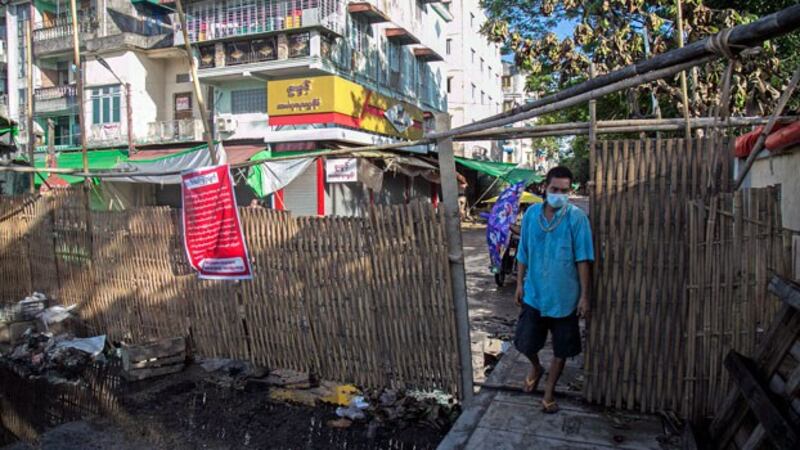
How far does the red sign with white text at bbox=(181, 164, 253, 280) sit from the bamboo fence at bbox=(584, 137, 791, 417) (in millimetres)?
3248

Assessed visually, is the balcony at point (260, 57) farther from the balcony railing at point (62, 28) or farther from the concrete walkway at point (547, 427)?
the concrete walkway at point (547, 427)

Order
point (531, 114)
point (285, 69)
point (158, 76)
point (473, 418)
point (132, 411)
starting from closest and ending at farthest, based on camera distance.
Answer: point (531, 114) → point (473, 418) → point (132, 411) → point (285, 69) → point (158, 76)

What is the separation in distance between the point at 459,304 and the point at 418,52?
26.5 meters

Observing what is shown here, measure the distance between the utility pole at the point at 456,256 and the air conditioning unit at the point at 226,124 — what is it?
19.3 meters

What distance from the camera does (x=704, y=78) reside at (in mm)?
8906

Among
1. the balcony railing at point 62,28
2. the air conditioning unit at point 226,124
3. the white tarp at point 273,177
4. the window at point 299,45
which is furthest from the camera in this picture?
the balcony railing at point 62,28

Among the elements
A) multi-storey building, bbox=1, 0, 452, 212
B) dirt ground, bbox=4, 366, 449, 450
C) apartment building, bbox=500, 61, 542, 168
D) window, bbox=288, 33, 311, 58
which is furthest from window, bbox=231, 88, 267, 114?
apartment building, bbox=500, 61, 542, 168

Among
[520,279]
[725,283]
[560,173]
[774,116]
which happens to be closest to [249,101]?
[520,279]

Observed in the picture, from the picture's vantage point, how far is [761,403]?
8.12 ft

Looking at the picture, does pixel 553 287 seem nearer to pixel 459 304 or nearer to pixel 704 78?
pixel 459 304

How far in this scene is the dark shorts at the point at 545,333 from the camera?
3.78 metres

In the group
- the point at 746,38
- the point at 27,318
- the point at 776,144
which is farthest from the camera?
the point at 27,318


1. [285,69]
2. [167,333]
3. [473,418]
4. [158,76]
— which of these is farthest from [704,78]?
[158,76]

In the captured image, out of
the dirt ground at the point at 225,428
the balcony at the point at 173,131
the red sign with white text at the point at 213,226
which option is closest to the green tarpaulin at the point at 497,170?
the balcony at the point at 173,131
